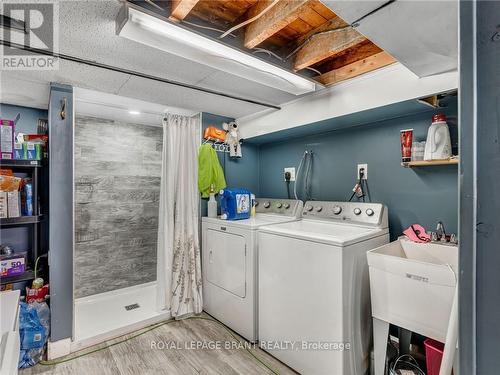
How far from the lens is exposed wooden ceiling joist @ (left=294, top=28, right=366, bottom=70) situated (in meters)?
1.52

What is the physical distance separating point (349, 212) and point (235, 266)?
116cm

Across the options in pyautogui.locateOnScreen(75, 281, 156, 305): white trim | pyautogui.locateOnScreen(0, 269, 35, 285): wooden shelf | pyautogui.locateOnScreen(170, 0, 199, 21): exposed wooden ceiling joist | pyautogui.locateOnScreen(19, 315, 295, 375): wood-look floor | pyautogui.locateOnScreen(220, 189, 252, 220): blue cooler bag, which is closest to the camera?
pyautogui.locateOnScreen(170, 0, 199, 21): exposed wooden ceiling joist

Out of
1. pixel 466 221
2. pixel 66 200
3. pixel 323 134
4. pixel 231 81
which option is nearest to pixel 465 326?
pixel 466 221

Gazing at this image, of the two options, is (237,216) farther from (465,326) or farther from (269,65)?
(465,326)

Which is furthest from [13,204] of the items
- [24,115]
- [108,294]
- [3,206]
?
[108,294]

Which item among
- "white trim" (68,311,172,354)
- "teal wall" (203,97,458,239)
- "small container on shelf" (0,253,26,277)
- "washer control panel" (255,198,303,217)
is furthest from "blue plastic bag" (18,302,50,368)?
"washer control panel" (255,198,303,217)

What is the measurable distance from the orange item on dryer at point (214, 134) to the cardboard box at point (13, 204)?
5.83 ft

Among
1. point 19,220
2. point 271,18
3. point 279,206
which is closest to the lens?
point 271,18

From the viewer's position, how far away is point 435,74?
5.25 ft

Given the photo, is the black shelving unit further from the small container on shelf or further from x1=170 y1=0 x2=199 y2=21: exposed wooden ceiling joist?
x1=170 y1=0 x2=199 y2=21: exposed wooden ceiling joist

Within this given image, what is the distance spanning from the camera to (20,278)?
2.24 metres

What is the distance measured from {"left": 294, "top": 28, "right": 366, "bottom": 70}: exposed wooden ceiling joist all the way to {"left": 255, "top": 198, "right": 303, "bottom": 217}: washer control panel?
141 cm

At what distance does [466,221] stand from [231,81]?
192 cm

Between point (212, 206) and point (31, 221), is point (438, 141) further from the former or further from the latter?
point (31, 221)
